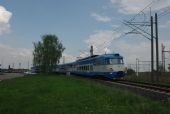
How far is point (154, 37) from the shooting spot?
39250mm

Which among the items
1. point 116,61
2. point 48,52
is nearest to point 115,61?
point 116,61

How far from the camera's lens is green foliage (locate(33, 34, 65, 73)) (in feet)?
315

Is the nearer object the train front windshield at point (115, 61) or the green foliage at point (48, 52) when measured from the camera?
the train front windshield at point (115, 61)

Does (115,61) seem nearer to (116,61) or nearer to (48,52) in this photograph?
(116,61)

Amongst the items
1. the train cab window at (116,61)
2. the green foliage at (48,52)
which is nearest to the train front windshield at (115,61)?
the train cab window at (116,61)

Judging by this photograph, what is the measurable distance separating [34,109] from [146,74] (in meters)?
39.8

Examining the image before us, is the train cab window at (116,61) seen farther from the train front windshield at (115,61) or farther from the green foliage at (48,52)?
the green foliage at (48,52)

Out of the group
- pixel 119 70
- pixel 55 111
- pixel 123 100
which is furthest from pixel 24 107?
pixel 119 70

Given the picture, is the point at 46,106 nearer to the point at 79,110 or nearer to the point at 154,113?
the point at 79,110

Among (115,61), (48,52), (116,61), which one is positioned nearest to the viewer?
(115,61)

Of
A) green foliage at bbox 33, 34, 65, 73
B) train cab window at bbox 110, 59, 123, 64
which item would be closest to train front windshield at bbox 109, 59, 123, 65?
train cab window at bbox 110, 59, 123, 64

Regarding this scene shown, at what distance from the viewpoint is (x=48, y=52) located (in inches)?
3809

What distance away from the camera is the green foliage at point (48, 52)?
96062mm

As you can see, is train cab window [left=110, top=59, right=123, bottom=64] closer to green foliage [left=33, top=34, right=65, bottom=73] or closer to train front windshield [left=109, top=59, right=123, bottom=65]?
train front windshield [left=109, top=59, right=123, bottom=65]
